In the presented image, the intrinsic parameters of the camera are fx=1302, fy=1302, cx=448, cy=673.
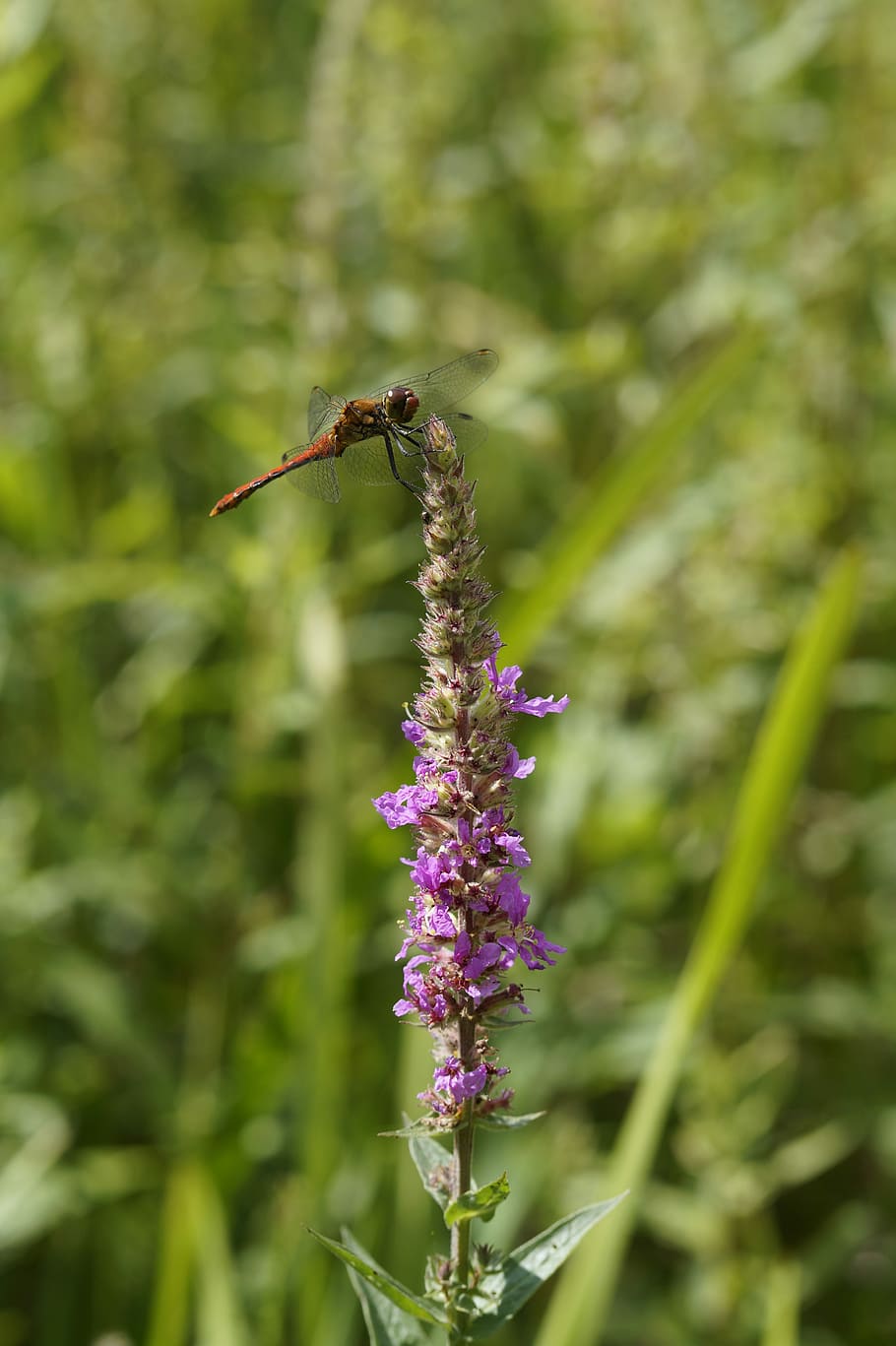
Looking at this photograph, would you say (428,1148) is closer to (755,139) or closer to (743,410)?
(743,410)

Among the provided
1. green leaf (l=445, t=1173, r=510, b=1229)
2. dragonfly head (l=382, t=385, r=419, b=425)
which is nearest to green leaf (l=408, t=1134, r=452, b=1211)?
green leaf (l=445, t=1173, r=510, b=1229)

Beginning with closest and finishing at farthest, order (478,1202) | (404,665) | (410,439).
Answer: (478,1202) < (410,439) < (404,665)

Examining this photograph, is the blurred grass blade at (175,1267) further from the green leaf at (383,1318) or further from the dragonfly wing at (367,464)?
the dragonfly wing at (367,464)

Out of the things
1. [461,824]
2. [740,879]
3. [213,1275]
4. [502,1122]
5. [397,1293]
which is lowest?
[397,1293]

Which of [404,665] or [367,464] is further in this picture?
[404,665]

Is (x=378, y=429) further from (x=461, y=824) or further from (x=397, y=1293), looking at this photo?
(x=397, y=1293)

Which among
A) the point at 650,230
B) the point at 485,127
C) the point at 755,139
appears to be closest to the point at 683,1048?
the point at 650,230

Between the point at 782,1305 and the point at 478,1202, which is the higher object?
the point at 782,1305

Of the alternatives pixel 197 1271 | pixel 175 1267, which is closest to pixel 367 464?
pixel 175 1267
